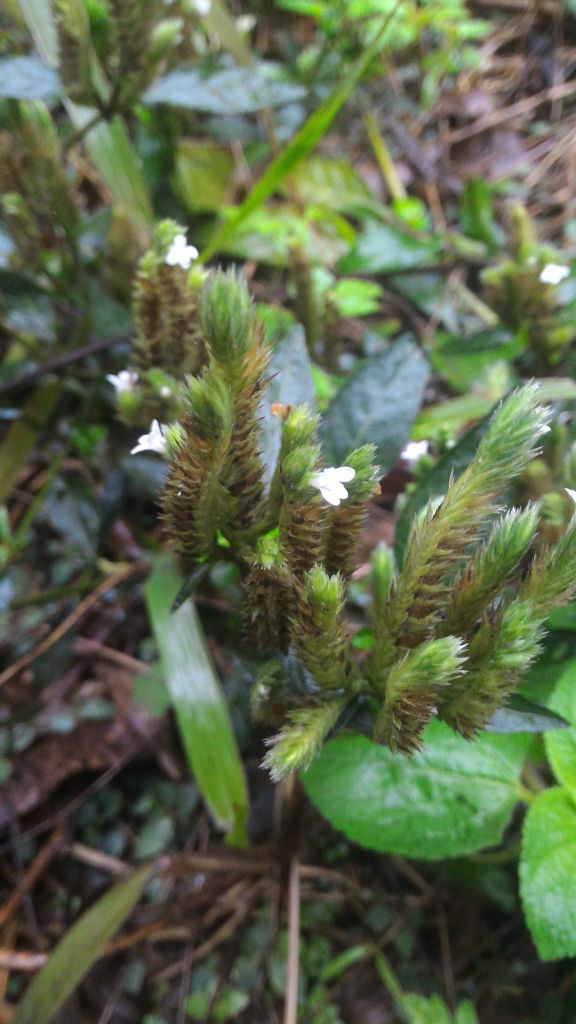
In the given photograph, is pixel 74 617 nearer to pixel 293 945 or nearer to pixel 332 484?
pixel 293 945

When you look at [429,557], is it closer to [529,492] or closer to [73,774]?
[529,492]

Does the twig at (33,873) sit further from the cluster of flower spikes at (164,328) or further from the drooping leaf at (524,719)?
the drooping leaf at (524,719)

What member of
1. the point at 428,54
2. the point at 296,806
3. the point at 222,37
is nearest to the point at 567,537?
the point at 296,806

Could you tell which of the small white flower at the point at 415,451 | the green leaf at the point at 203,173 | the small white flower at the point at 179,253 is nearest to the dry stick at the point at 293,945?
the small white flower at the point at 415,451

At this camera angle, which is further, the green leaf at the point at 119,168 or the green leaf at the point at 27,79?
the green leaf at the point at 119,168

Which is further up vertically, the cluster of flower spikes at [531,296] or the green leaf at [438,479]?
the cluster of flower spikes at [531,296]

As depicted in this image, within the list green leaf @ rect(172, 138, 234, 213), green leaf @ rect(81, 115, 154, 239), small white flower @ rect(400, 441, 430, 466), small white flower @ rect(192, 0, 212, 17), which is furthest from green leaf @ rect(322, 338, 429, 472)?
small white flower @ rect(192, 0, 212, 17)
